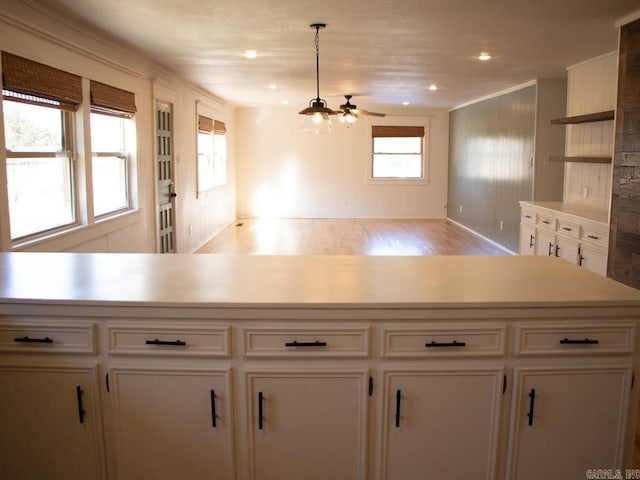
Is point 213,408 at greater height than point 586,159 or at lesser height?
lesser

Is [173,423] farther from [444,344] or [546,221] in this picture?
[546,221]

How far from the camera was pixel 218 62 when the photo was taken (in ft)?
20.1

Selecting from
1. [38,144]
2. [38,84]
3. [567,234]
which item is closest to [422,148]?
[567,234]

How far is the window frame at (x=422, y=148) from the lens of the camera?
1195 centimetres

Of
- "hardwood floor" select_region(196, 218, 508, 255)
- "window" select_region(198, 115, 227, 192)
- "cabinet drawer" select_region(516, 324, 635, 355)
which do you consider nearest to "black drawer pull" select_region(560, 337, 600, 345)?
"cabinet drawer" select_region(516, 324, 635, 355)

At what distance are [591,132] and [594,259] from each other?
1780 millimetres

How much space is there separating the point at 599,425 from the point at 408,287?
832 mm

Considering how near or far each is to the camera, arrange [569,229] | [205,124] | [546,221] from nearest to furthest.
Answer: [569,229], [546,221], [205,124]

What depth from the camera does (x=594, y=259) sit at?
4578 millimetres

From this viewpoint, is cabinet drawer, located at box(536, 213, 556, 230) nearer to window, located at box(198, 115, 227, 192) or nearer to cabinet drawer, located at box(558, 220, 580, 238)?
cabinet drawer, located at box(558, 220, 580, 238)

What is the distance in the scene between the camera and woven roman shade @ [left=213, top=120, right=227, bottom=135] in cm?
951

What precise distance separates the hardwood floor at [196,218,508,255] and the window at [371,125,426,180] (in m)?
1.06

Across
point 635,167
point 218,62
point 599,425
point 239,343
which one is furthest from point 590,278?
point 218,62

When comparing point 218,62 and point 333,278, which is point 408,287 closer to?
point 333,278
